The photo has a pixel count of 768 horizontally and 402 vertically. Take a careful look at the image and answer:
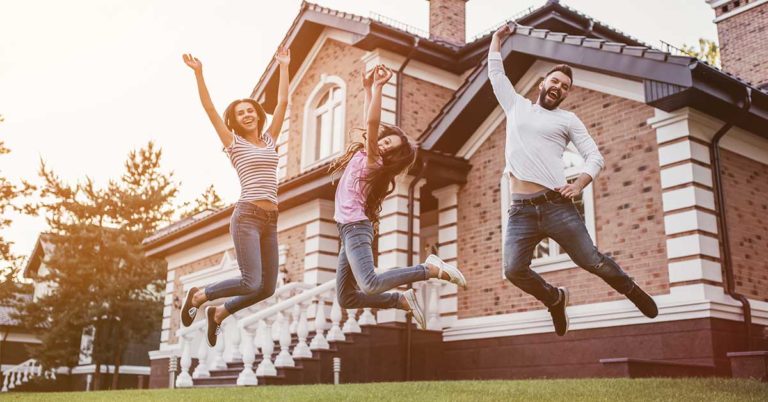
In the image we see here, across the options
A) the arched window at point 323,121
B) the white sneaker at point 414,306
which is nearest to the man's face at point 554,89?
the white sneaker at point 414,306

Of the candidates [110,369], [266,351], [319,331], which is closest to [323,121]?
[319,331]

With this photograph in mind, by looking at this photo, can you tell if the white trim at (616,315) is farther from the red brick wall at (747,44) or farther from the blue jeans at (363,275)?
the red brick wall at (747,44)

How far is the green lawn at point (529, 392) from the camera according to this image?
7098mm

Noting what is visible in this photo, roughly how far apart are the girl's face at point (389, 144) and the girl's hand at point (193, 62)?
1.21 meters

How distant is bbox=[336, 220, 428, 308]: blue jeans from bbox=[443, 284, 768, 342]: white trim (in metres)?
6.82

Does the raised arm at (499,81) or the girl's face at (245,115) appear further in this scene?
the raised arm at (499,81)

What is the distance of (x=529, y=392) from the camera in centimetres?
775

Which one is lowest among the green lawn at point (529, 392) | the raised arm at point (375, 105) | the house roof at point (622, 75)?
the green lawn at point (529, 392)

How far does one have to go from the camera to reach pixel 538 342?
40.2 ft

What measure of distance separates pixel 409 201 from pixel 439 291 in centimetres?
183

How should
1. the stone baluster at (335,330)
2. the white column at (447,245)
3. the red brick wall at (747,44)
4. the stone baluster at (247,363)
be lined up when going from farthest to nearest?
the red brick wall at (747,44) < the white column at (447,245) < the stone baluster at (335,330) < the stone baluster at (247,363)

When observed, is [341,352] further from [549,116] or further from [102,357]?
[102,357]

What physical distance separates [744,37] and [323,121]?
33.5 ft

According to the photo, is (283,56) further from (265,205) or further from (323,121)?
(323,121)
